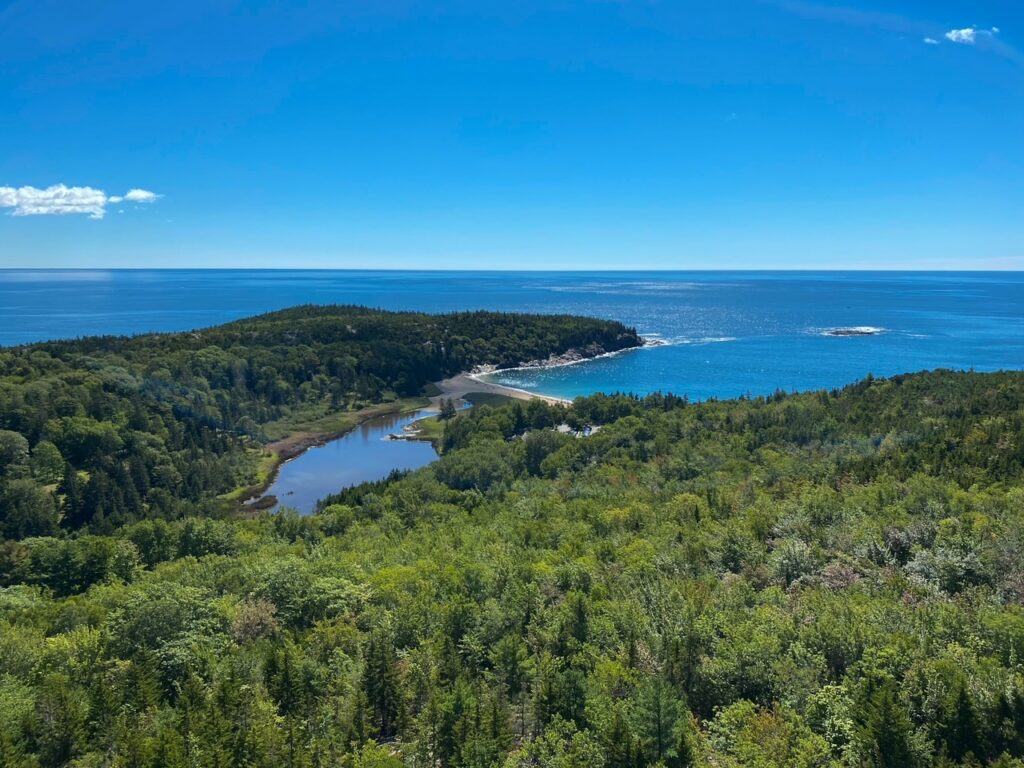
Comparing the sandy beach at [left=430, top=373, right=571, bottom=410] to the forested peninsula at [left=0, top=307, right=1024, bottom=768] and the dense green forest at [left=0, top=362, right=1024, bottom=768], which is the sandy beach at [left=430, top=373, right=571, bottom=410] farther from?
the dense green forest at [left=0, top=362, right=1024, bottom=768]

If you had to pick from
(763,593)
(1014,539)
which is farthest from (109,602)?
(1014,539)

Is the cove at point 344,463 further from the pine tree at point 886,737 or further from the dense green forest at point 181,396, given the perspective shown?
the pine tree at point 886,737

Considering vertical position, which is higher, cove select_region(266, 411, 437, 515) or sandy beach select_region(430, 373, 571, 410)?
sandy beach select_region(430, 373, 571, 410)

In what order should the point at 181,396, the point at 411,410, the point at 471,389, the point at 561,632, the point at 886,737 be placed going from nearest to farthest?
the point at 886,737, the point at 561,632, the point at 181,396, the point at 411,410, the point at 471,389

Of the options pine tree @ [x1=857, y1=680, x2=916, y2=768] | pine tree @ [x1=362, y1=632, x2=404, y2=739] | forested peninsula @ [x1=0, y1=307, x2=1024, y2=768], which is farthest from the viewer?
pine tree @ [x1=362, y1=632, x2=404, y2=739]

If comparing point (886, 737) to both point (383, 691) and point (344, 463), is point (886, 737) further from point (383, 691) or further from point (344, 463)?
point (344, 463)

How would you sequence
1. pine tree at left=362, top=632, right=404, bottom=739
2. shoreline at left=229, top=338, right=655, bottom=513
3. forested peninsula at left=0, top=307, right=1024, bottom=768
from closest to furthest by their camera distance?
forested peninsula at left=0, top=307, right=1024, bottom=768, pine tree at left=362, top=632, right=404, bottom=739, shoreline at left=229, top=338, right=655, bottom=513

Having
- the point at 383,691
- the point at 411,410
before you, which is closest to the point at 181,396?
the point at 411,410

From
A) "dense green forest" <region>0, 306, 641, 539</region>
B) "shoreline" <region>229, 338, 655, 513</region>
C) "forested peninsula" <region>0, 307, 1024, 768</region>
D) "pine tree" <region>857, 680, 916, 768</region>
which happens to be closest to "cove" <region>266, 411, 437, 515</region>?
"shoreline" <region>229, 338, 655, 513</region>
